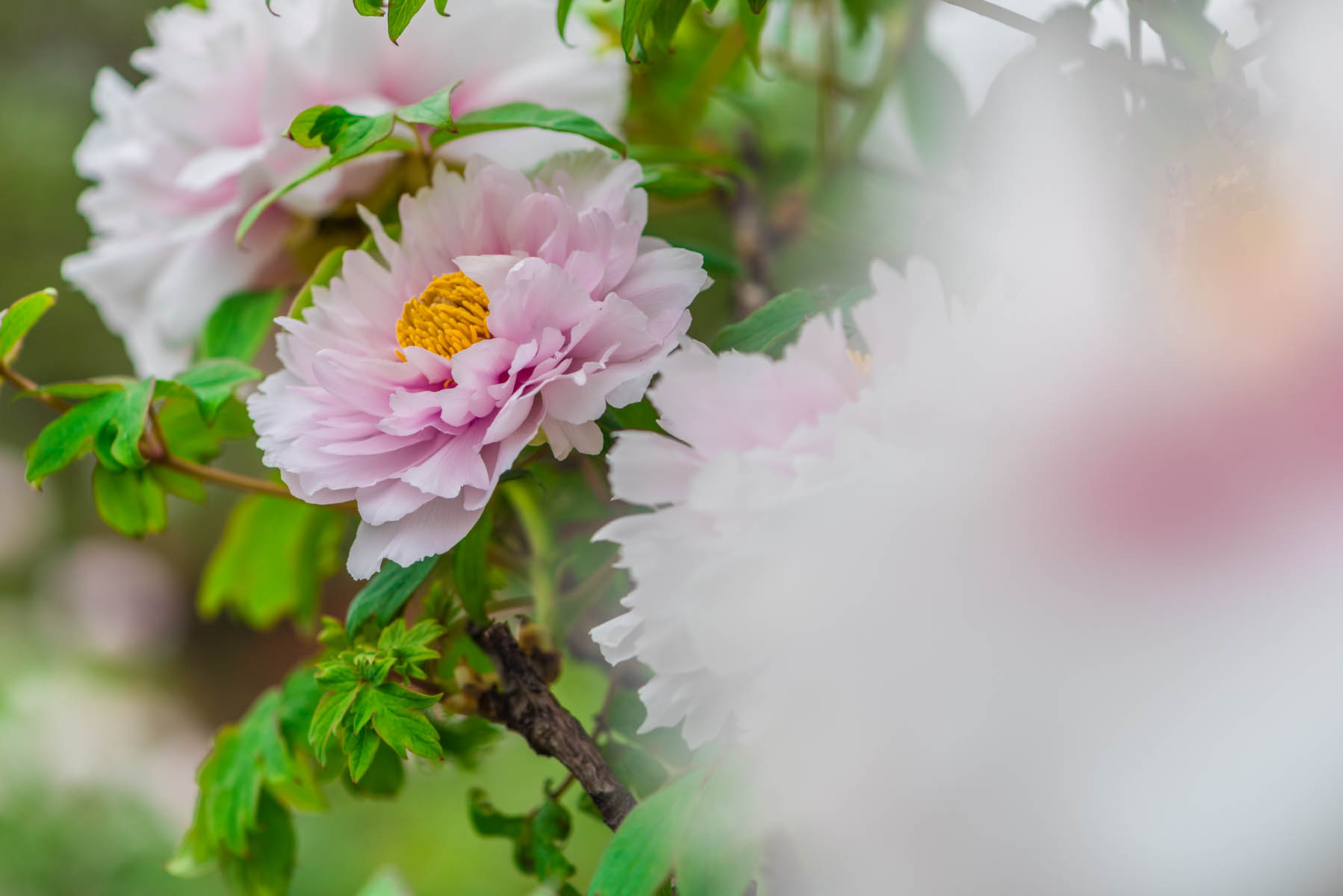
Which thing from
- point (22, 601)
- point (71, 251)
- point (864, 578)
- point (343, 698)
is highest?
point (864, 578)

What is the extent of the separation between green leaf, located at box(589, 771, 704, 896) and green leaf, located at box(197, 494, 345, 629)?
9.0 inches

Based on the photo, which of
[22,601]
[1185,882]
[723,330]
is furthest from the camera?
[22,601]

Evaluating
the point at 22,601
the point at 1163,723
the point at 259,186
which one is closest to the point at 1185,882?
the point at 1163,723

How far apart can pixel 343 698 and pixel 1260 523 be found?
0.18 metres

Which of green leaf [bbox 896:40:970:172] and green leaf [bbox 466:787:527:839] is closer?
green leaf [bbox 466:787:527:839]

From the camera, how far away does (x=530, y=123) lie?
0.24 meters

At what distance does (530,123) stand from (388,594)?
121 mm

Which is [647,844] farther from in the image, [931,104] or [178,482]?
[931,104]

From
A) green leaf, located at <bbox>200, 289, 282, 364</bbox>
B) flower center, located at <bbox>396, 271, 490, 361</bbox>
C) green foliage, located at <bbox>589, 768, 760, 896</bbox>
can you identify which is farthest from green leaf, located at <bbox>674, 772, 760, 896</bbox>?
green leaf, located at <bbox>200, 289, 282, 364</bbox>

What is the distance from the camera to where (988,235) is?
0.18m

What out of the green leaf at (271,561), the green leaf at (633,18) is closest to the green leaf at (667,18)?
the green leaf at (633,18)

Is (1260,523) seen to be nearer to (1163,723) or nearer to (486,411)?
(1163,723)

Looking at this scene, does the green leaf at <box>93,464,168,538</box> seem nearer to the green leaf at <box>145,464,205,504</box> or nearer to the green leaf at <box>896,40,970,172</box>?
the green leaf at <box>145,464,205,504</box>

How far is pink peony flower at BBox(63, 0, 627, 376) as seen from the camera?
10.9 inches
